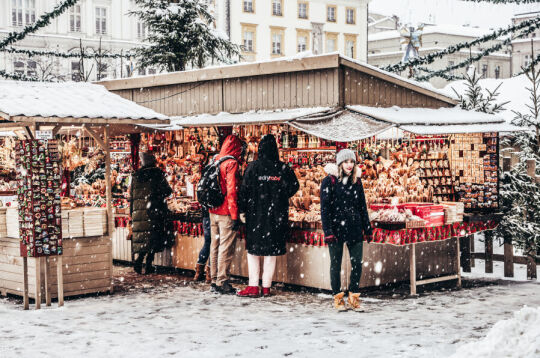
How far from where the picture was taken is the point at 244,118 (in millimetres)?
11320

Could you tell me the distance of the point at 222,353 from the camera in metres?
6.82

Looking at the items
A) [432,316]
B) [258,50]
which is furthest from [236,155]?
[258,50]

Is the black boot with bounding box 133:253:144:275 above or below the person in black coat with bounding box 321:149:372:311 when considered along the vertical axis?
below

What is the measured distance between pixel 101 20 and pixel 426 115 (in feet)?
129

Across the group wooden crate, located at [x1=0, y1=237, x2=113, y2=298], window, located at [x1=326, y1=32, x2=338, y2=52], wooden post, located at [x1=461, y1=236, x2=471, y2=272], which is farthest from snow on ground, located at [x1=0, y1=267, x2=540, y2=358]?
window, located at [x1=326, y1=32, x2=338, y2=52]

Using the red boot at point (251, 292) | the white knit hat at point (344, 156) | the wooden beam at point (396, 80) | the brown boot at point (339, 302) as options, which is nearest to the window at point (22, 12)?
the wooden beam at point (396, 80)

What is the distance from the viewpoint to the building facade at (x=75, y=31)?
140 feet

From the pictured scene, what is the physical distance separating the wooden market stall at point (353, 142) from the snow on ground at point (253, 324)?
0.58 m

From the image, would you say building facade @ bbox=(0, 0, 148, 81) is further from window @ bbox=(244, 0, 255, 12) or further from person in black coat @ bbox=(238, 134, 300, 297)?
person in black coat @ bbox=(238, 134, 300, 297)

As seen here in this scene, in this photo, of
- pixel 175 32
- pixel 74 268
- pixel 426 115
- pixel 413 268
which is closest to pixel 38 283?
pixel 74 268

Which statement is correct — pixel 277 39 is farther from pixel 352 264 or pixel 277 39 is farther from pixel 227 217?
pixel 352 264

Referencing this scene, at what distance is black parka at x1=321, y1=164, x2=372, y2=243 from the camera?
8.58 meters

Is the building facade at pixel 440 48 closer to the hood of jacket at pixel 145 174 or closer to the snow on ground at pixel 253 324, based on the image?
the hood of jacket at pixel 145 174

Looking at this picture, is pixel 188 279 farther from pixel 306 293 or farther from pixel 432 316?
pixel 432 316
